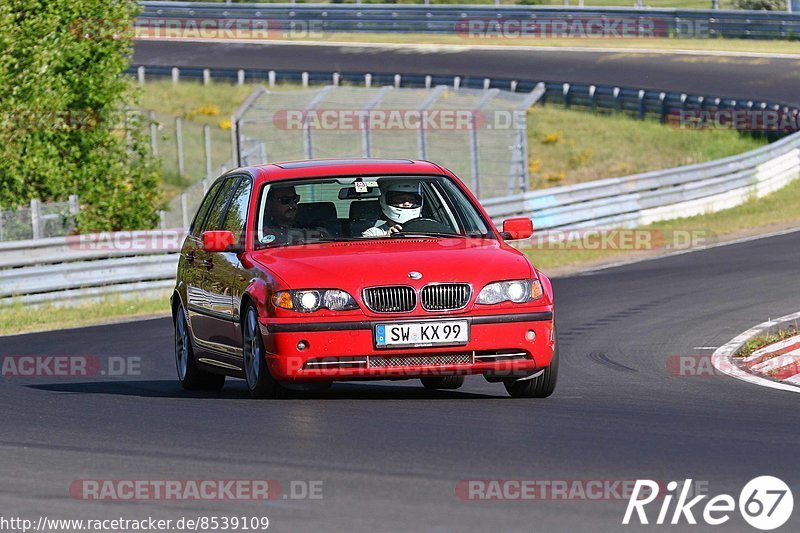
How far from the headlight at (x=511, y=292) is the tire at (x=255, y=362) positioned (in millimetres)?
1340

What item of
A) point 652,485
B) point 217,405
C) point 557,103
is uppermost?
point 652,485

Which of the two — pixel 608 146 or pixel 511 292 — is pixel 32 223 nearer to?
pixel 511 292

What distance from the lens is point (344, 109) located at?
3023 centimetres

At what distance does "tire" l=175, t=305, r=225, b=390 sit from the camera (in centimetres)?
1166

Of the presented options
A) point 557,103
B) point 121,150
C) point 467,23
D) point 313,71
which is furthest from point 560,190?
point 467,23

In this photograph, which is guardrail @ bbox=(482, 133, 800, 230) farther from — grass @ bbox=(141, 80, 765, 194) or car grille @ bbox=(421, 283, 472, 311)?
car grille @ bbox=(421, 283, 472, 311)

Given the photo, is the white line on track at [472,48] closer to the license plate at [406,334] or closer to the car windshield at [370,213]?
the car windshield at [370,213]

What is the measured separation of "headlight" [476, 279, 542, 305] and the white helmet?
1154 mm

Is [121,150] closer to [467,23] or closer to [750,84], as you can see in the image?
[750,84]

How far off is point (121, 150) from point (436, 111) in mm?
5829

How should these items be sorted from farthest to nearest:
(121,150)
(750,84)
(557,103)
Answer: (557,103)
(750,84)
(121,150)

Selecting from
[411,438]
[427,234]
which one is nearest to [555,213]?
[427,234]

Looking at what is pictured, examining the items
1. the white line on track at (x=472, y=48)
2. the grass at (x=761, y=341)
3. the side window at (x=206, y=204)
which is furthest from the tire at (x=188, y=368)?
the white line on track at (x=472, y=48)

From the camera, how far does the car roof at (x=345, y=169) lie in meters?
10.8
